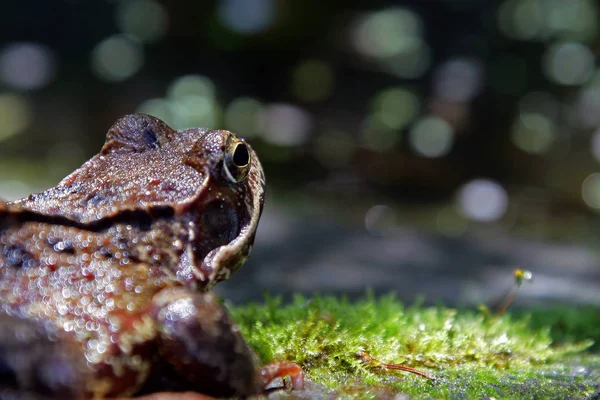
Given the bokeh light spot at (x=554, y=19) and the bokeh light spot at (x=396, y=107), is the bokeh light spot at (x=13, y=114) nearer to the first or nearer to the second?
the bokeh light spot at (x=396, y=107)

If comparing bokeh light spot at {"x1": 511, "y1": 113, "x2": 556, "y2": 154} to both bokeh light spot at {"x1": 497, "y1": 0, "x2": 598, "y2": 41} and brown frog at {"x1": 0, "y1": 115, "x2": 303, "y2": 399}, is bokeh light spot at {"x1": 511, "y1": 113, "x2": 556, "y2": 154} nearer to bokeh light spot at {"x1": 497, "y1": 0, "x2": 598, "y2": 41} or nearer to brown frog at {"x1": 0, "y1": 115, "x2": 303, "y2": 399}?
bokeh light spot at {"x1": 497, "y1": 0, "x2": 598, "y2": 41}

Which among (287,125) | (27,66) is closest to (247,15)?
(287,125)

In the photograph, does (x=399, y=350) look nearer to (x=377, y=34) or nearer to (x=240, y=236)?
(x=240, y=236)

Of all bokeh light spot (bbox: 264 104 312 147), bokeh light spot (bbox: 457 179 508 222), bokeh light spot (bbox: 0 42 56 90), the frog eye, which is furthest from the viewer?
bokeh light spot (bbox: 0 42 56 90)

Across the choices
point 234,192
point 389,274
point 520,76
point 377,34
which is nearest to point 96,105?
point 377,34

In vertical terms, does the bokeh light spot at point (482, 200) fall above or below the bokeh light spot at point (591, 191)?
below

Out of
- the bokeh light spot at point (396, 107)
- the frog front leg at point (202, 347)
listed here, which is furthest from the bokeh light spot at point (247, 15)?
the frog front leg at point (202, 347)

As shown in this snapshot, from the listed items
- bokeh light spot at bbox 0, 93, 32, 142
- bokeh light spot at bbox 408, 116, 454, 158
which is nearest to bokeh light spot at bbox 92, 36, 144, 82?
bokeh light spot at bbox 0, 93, 32, 142

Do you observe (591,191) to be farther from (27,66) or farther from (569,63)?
(27,66)
